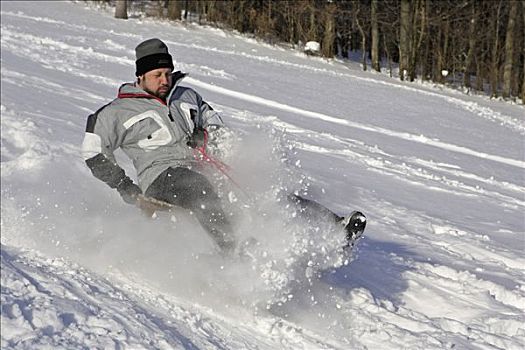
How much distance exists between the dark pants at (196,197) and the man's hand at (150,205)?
0.03m

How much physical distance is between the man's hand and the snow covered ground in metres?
0.08

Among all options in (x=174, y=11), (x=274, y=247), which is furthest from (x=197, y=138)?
(x=174, y=11)

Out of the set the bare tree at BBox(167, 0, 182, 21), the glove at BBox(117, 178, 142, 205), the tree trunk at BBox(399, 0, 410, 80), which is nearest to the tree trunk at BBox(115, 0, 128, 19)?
the bare tree at BBox(167, 0, 182, 21)

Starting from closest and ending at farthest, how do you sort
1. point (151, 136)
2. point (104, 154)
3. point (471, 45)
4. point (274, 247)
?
point (274, 247)
point (104, 154)
point (151, 136)
point (471, 45)

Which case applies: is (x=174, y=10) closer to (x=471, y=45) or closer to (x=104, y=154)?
(x=471, y=45)

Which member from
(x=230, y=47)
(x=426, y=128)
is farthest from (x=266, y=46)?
(x=426, y=128)

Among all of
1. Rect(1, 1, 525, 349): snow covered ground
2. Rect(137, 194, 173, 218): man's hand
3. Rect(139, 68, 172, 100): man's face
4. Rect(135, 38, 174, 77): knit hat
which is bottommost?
Rect(1, 1, 525, 349): snow covered ground

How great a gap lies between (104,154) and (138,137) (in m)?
0.26

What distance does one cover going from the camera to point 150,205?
15.6 feet

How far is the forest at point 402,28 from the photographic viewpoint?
877 inches

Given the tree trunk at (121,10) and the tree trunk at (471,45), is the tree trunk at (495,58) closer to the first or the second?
the tree trunk at (471,45)

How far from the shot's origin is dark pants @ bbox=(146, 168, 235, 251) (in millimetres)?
4367

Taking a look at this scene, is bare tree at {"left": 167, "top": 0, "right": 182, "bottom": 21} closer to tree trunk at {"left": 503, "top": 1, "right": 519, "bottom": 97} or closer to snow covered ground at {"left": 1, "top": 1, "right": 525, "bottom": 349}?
tree trunk at {"left": 503, "top": 1, "right": 519, "bottom": 97}

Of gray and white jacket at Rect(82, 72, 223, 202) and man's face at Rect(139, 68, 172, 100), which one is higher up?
man's face at Rect(139, 68, 172, 100)
